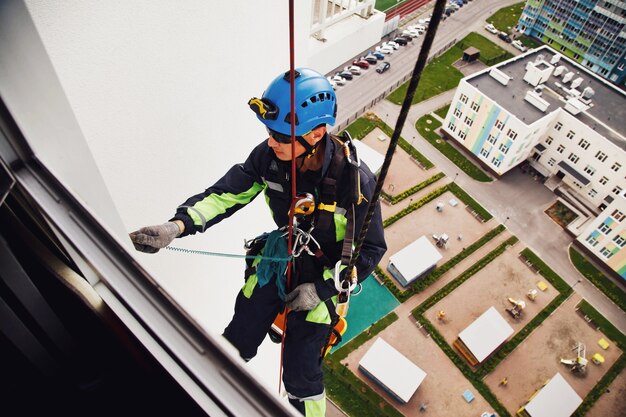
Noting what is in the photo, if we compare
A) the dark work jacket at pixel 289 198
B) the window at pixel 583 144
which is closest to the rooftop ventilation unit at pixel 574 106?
the window at pixel 583 144

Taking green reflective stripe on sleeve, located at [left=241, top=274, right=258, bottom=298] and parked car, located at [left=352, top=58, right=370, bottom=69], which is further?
parked car, located at [left=352, top=58, right=370, bottom=69]

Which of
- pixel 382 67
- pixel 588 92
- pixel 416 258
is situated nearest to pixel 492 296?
pixel 416 258

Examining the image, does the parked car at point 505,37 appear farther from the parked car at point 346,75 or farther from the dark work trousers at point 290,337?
the dark work trousers at point 290,337

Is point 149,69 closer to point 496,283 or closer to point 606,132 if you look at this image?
point 496,283

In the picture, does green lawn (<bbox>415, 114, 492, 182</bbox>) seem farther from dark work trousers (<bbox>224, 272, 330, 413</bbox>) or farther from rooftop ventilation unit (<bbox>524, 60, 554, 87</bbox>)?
dark work trousers (<bbox>224, 272, 330, 413</bbox>)

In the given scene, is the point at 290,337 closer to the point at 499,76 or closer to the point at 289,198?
the point at 289,198

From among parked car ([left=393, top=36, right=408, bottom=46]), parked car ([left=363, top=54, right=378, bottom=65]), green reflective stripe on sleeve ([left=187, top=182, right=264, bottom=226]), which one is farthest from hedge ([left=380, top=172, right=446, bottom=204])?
green reflective stripe on sleeve ([left=187, top=182, right=264, bottom=226])

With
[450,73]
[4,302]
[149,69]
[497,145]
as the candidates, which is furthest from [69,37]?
[450,73]
